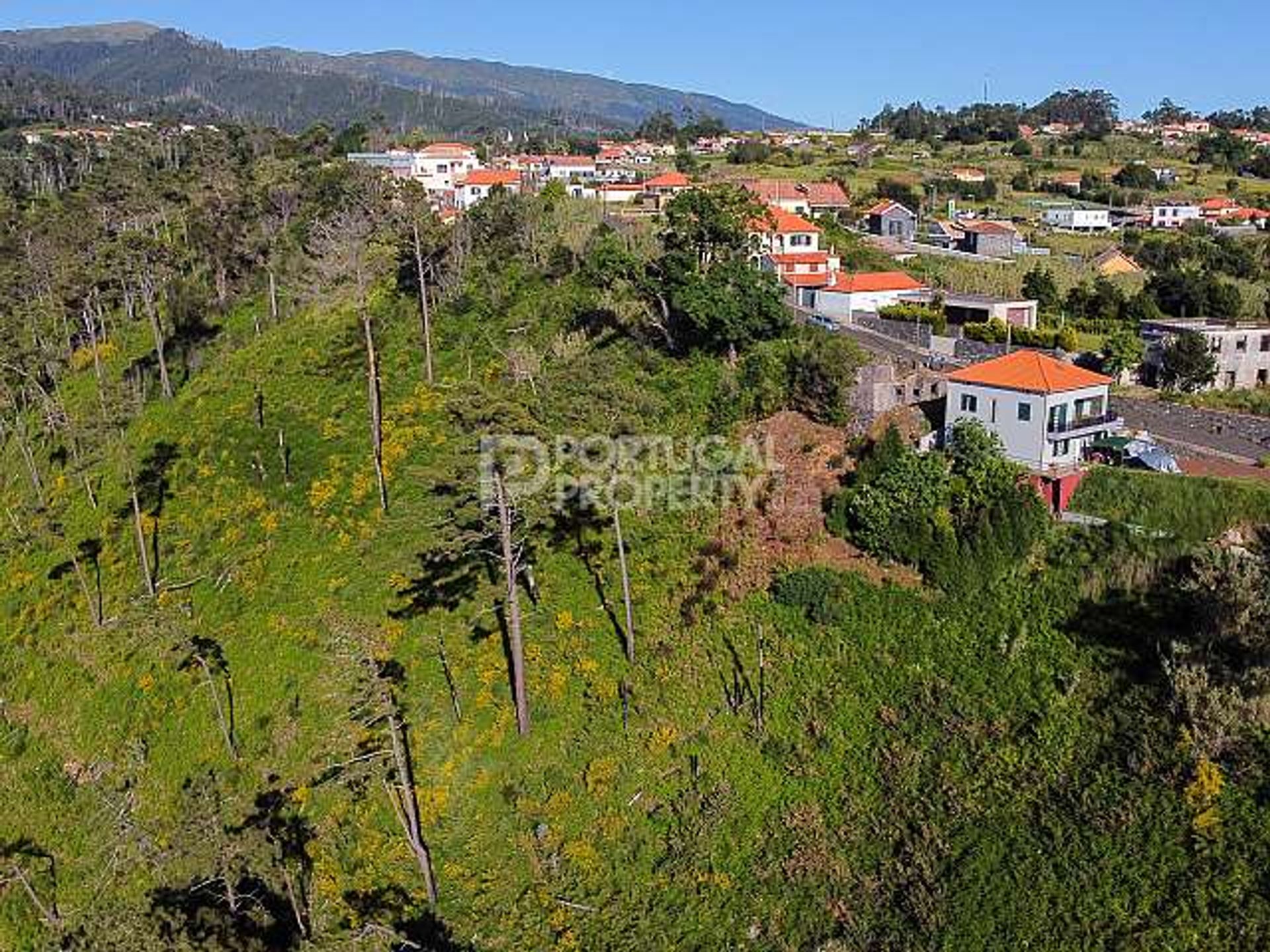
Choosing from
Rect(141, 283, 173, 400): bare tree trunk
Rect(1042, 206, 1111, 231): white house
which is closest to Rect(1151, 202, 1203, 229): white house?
Rect(1042, 206, 1111, 231): white house

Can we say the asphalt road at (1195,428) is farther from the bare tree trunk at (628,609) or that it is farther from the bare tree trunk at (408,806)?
the bare tree trunk at (408,806)

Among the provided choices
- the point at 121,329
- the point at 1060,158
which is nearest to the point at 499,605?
the point at 121,329

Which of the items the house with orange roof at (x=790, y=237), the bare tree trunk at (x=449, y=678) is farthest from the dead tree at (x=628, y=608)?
the house with orange roof at (x=790, y=237)

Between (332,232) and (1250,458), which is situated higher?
(332,232)

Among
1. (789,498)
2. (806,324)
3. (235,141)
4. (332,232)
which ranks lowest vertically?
(789,498)

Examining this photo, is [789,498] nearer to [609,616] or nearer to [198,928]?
[609,616]

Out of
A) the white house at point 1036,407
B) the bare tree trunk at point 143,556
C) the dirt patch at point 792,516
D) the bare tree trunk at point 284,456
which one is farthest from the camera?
the bare tree trunk at point 284,456

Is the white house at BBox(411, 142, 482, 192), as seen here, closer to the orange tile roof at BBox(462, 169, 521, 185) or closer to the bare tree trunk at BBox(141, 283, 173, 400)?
the orange tile roof at BBox(462, 169, 521, 185)
